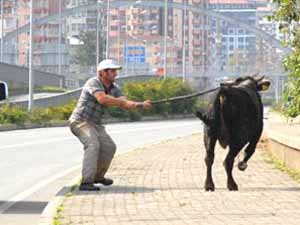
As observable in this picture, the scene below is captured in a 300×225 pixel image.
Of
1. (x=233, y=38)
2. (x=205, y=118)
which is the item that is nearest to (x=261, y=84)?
(x=205, y=118)

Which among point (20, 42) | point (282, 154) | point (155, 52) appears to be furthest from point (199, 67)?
point (282, 154)

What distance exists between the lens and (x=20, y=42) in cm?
12900

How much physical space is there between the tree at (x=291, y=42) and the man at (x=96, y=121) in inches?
214

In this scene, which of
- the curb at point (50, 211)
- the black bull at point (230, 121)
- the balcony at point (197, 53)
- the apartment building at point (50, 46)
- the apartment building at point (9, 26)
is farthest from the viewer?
the balcony at point (197, 53)

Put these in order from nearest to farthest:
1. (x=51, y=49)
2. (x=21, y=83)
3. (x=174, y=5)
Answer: (x=21, y=83) → (x=174, y=5) → (x=51, y=49)

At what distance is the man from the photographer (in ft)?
43.7

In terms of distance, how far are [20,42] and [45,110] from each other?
8583 cm

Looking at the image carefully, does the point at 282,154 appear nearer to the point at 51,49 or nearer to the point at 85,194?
the point at 85,194

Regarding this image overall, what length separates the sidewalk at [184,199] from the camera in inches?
402

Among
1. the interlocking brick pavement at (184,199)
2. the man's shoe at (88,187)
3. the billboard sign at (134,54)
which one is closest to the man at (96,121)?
the man's shoe at (88,187)

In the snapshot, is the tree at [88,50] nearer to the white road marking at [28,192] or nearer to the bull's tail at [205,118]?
the white road marking at [28,192]

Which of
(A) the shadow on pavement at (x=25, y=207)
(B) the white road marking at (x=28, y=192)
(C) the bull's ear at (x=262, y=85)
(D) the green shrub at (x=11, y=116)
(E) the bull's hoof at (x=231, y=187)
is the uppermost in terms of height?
(C) the bull's ear at (x=262, y=85)

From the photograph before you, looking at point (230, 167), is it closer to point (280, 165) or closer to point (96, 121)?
point (96, 121)

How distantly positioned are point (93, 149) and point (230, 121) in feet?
6.03
